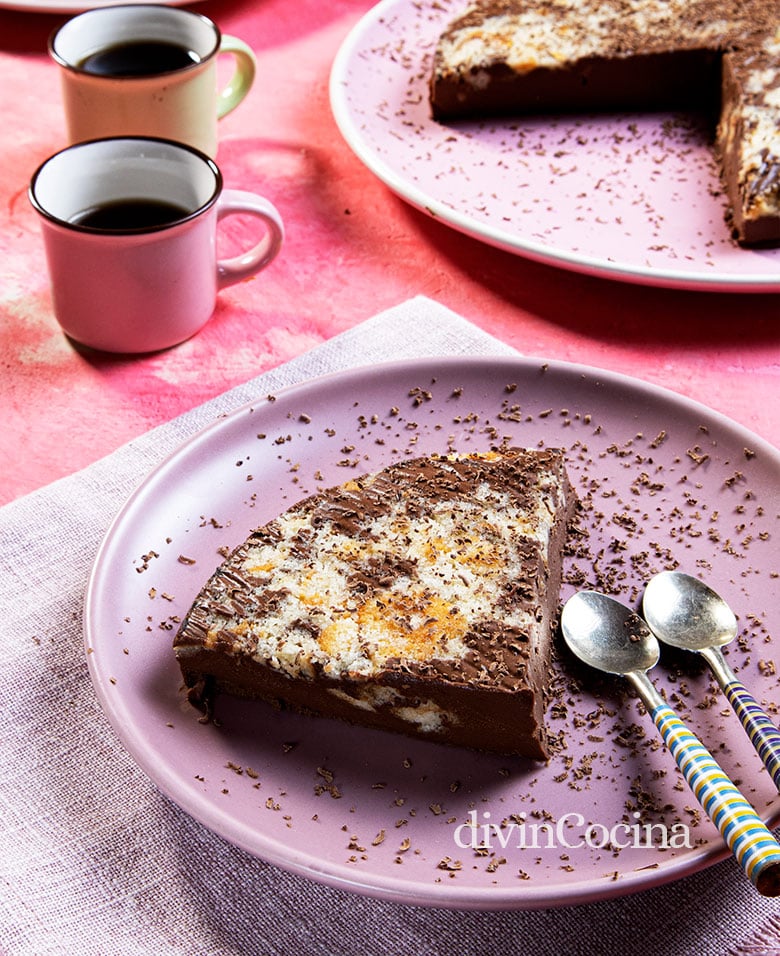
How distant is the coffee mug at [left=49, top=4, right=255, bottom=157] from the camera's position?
234 centimetres

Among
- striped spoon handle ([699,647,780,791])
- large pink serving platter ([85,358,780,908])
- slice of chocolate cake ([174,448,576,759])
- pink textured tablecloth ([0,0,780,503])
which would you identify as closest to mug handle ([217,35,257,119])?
pink textured tablecloth ([0,0,780,503])

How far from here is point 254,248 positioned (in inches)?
91.2

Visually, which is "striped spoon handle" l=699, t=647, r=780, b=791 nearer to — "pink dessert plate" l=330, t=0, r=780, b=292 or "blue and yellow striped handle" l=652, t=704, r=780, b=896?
"blue and yellow striped handle" l=652, t=704, r=780, b=896

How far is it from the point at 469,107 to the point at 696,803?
1.98 metres

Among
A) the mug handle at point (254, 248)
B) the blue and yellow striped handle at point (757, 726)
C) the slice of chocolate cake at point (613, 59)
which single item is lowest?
the mug handle at point (254, 248)

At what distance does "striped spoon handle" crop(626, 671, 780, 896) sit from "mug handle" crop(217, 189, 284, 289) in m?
1.27

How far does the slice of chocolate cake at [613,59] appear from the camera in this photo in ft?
9.00

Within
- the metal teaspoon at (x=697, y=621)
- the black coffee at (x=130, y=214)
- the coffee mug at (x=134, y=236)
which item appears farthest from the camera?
the black coffee at (x=130, y=214)

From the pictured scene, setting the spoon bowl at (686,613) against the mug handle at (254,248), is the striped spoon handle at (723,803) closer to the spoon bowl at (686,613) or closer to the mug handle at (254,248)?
the spoon bowl at (686,613)

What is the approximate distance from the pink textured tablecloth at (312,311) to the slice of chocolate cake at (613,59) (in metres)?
0.37

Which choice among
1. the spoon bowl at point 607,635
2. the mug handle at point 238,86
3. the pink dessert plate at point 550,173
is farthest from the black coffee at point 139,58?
the spoon bowl at point 607,635

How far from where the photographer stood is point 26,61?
3.03m

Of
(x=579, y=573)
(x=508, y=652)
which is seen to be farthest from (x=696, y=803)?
(x=579, y=573)

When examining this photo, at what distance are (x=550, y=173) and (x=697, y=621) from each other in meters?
1.40
